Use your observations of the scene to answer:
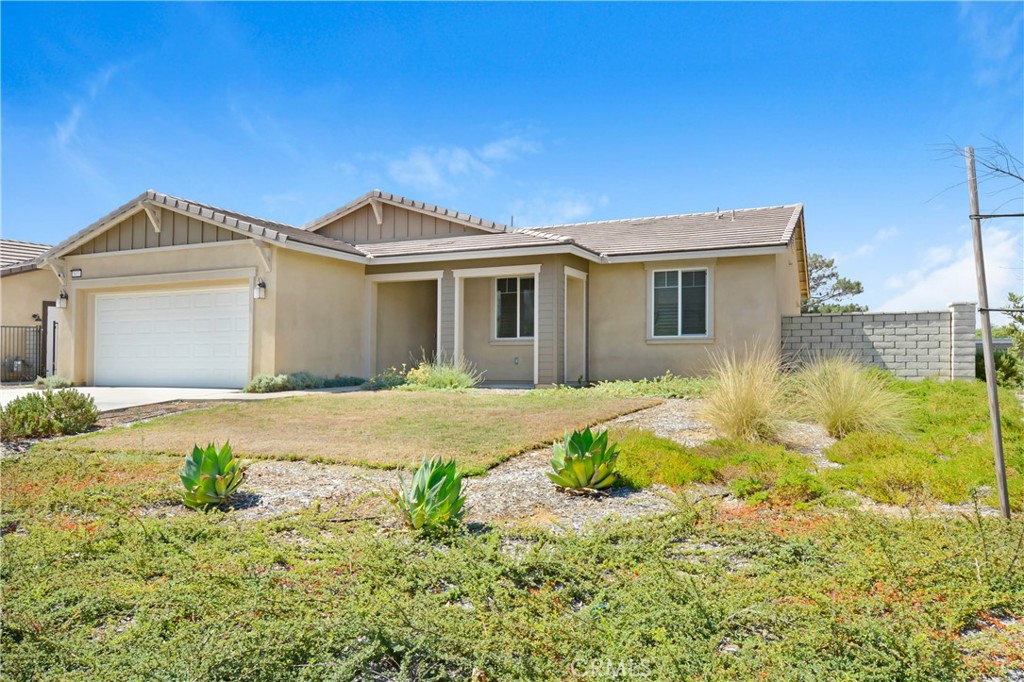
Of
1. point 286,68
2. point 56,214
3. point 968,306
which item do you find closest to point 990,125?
point 968,306

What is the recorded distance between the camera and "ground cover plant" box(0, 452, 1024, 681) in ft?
8.56

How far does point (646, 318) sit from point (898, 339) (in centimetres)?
532

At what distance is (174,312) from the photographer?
1477 cm

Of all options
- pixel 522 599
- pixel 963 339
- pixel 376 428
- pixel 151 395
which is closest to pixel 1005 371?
pixel 963 339

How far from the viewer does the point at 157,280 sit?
14.6 metres

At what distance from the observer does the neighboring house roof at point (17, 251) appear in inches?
813

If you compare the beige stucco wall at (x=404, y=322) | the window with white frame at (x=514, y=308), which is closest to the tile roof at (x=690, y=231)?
the window with white frame at (x=514, y=308)

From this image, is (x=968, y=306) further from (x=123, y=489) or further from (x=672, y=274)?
(x=123, y=489)

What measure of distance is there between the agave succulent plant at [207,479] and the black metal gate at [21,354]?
17200 millimetres

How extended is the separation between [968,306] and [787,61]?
21.7 ft

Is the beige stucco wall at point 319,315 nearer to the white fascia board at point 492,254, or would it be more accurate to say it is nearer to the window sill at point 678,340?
the white fascia board at point 492,254

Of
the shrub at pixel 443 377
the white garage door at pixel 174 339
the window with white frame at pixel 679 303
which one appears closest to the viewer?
the shrub at pixel 443 377

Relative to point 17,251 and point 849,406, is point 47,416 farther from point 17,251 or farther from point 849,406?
point 17,251

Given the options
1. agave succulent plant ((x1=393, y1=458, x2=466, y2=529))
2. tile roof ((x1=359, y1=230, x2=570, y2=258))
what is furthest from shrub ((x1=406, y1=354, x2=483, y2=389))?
agave succulent plant ((x1=393, y1=458, x2=466, y2=529))
